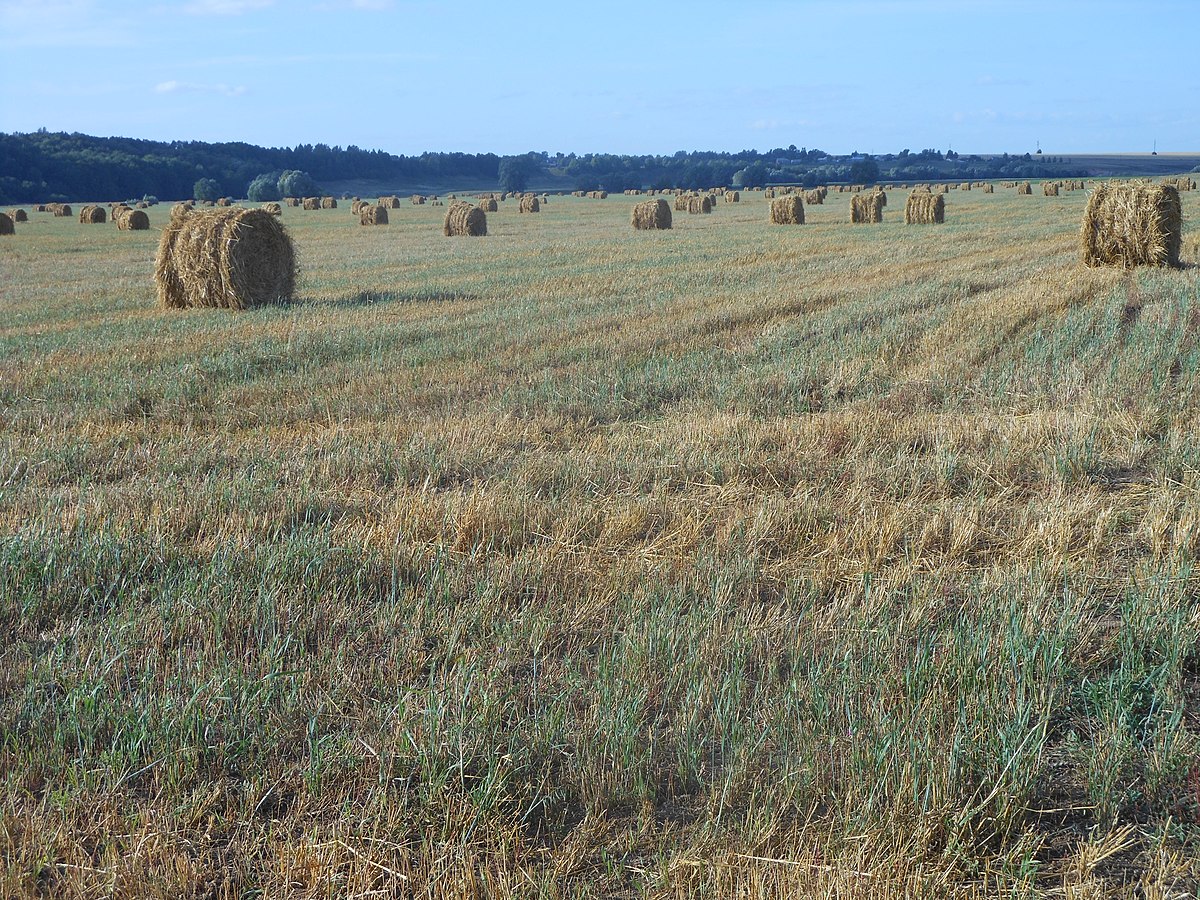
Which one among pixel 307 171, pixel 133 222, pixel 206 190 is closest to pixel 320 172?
pixel 307 171

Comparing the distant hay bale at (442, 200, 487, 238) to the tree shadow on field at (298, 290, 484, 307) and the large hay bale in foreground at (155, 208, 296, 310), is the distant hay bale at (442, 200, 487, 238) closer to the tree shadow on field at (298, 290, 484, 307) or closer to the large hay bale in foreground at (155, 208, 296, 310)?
the tree shadow on field at (298, 290, 484, 307)

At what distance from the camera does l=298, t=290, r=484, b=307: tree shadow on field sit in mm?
14586

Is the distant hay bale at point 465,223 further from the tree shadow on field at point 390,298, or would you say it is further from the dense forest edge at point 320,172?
the dense forest edge at point 320,172

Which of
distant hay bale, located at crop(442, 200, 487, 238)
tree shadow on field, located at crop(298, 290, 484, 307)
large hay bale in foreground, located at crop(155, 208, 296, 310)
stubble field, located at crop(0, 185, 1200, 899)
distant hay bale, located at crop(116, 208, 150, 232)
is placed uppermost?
distant hay bale, located at crop(116, 208, 150, 232)

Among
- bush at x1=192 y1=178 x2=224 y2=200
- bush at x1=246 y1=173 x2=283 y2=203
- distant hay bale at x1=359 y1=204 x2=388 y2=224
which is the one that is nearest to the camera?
distant hay bale at x1=359 y1=204 x2=388 y2=224

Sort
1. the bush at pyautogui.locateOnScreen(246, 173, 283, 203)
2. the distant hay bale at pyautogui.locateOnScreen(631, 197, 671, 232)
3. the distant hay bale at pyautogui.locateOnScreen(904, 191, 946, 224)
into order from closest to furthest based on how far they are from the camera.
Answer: the distant hay bale at pyautogui.locateOnScreen(904, 191, 946, 224), the distant hay bale at pyautogui.locateOnScreen(631, 197, 671, 232), the bush at pyautogui.locateOnScreen(246, 173, 283, 203)

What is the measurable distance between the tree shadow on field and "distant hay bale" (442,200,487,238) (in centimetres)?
1760

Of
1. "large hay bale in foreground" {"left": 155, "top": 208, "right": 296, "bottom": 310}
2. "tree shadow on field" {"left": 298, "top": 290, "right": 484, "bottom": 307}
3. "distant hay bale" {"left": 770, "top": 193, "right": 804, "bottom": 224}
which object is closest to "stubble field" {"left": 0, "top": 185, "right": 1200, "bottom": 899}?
"tree shadow on field" {"left": 298, "top": 290, "right": 484, "bottom": 307}

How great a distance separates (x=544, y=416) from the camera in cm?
765

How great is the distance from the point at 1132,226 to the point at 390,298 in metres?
→ 11.4

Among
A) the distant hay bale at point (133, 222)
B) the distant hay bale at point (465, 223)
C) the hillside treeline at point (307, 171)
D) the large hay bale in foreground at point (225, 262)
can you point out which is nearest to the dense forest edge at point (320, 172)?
the hillside treeline at point (307, 171)

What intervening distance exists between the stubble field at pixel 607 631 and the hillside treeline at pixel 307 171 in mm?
88469

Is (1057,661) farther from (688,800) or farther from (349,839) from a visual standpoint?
(349,839)

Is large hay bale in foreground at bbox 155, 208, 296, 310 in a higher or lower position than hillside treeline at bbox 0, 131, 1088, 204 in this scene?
lower
